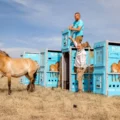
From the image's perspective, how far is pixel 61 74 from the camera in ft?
51.5

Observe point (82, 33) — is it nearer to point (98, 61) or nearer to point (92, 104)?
point (98, 61)

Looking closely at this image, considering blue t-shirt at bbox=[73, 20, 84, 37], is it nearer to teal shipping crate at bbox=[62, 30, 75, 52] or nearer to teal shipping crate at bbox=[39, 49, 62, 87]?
teal shipping crate at bbox=[62, 30, 75, 52]

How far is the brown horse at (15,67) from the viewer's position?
1141 cm

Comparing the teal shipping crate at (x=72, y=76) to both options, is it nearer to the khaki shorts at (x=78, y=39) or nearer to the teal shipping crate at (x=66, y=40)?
the teal shipping crate at (x=66, y=40)

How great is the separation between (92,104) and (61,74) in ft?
22.8

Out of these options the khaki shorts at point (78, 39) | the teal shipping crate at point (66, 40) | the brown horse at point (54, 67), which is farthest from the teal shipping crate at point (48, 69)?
the khaki shorts at point (78, 39)

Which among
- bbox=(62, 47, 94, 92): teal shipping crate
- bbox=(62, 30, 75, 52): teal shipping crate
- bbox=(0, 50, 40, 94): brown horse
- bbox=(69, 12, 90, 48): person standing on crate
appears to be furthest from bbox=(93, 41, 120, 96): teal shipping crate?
bbox=(0, 50, 40, 94): brown horse

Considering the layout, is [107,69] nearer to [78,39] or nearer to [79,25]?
[78,39]

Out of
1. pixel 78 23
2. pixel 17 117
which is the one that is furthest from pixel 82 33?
pixel 17 117

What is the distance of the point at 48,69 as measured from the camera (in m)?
16.6

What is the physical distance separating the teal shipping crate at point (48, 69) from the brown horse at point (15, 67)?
Answer: 3831 mm

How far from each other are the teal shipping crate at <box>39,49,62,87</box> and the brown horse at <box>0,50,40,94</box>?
383 centimetres

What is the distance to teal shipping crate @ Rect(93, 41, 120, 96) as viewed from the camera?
37.4ft

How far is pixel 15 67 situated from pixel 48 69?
16.6 feet
